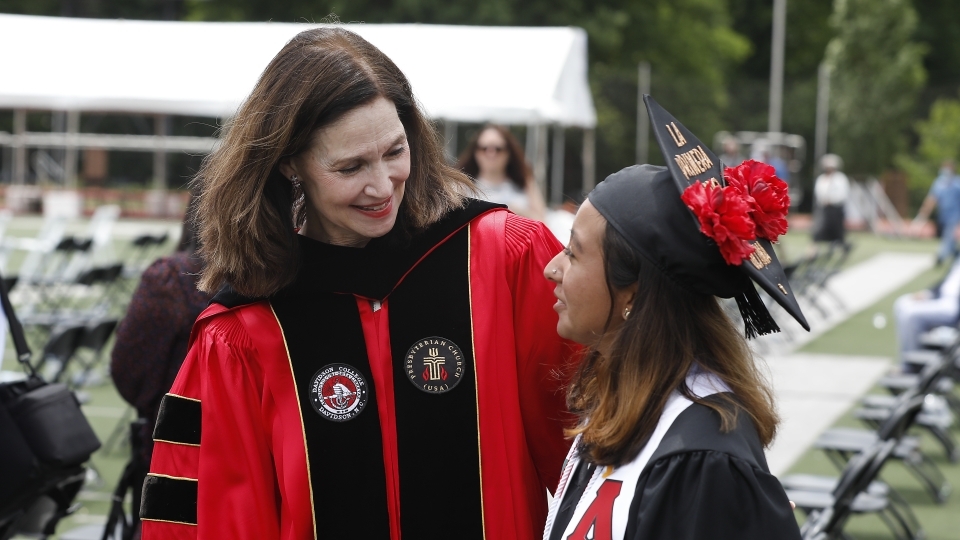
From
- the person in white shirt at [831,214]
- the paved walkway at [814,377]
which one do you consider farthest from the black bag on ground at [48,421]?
the person in white shirt at [831,214]

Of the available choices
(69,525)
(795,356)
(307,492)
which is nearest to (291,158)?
(307,492)

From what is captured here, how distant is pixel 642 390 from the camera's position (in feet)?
5.61

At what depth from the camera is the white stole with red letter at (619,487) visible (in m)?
1.66

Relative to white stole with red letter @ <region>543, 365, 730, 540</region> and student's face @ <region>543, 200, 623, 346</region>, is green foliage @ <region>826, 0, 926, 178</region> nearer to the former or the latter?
student's face @ <region>543, 200, 623, 346</region>

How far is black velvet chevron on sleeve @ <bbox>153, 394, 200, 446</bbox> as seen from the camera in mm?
2123

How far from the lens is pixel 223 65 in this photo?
13203 millimetres

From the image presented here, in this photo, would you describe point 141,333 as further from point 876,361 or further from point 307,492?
point 876,361

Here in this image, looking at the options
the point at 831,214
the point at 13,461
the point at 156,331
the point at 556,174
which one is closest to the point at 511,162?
the point at 156,331

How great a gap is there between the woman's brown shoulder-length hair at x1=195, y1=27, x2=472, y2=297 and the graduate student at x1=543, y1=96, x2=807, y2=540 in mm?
503

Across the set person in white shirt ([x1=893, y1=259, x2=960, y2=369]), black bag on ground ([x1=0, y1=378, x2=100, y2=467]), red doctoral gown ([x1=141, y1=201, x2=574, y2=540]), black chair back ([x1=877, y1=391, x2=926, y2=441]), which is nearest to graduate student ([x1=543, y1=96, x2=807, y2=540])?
red doctoral gown ([x1=141, y1=201, x2=574, y2=540])

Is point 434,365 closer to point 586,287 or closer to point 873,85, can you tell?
point 586,287

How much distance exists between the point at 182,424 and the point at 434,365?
47 centimetres

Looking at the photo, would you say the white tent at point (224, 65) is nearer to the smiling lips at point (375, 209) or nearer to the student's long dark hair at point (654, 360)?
the smiling lips at point (375, 209)

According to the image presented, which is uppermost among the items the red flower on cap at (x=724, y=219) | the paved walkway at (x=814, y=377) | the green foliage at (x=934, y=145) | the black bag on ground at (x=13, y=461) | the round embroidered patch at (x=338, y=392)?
the red flower on cap at (x=724, y=219)
